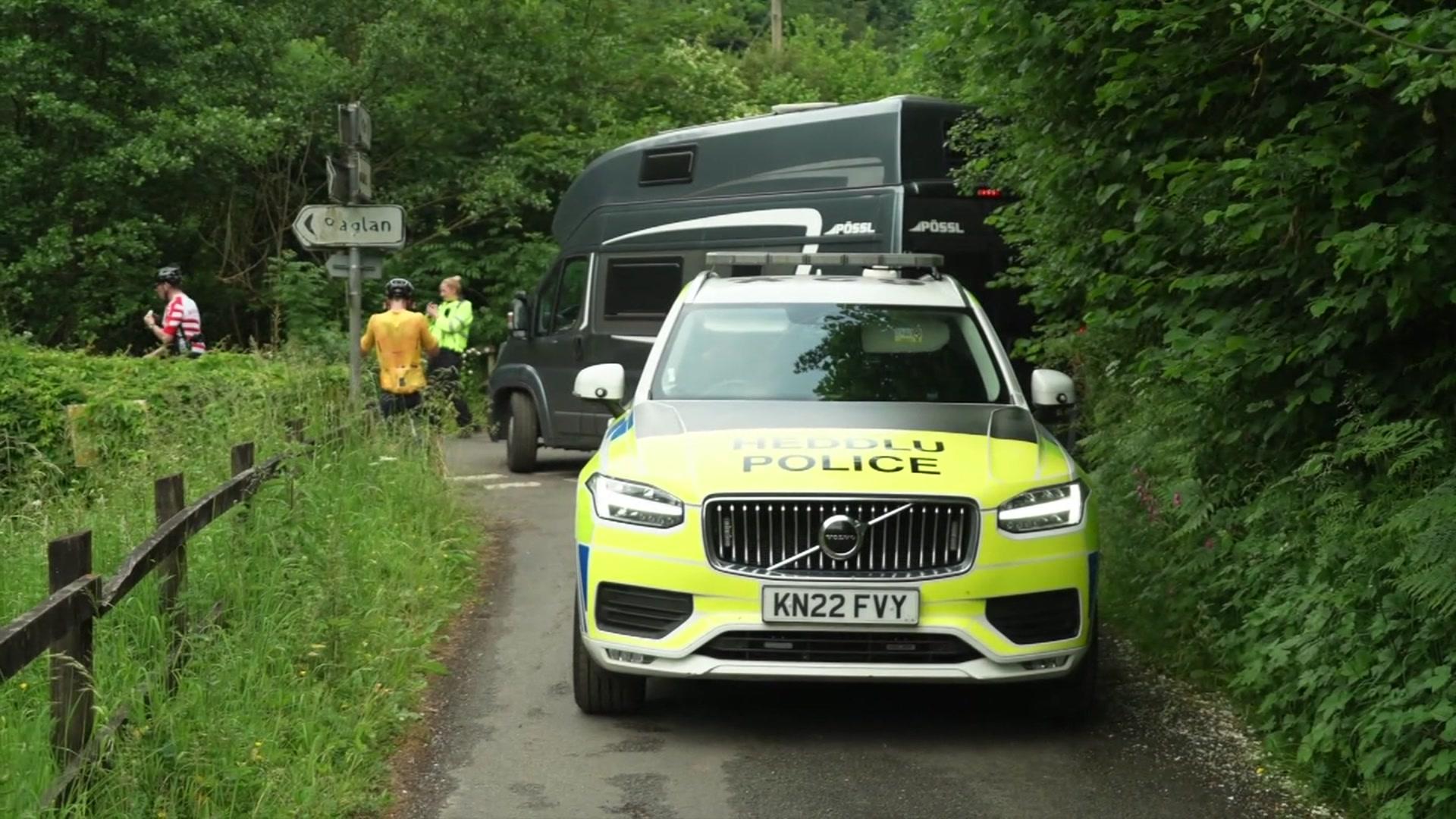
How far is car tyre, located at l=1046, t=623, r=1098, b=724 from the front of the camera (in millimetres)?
7489

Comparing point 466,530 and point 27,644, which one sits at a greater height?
point 27,644

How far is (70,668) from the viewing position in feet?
16.9

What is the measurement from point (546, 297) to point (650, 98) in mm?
17661

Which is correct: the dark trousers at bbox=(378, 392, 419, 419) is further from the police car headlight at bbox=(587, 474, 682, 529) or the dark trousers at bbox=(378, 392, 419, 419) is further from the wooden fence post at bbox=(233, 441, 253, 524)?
the police car headlight at bbox=(587, 474, 682, 529)

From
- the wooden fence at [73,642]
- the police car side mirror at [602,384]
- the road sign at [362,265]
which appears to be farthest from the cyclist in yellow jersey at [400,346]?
the wooden fence at [73,642]

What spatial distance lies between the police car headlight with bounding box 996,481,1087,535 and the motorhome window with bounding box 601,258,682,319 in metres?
10.3

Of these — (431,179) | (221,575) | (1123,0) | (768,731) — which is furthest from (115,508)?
(431,179)

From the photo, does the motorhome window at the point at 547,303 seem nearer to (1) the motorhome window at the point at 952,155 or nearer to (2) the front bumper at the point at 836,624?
(1) the motorhome window at the point at 952,155

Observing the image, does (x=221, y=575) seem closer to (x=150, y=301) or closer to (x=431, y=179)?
(x=150, y=301)

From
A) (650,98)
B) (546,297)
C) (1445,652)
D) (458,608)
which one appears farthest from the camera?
(650,98)

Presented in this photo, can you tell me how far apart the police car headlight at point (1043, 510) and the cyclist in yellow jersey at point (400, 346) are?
A: 9152 millimetres

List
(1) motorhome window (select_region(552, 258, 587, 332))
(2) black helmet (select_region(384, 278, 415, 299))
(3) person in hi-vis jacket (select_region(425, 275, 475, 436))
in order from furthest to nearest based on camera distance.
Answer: (3) person in hi-vis jacket (select_region(425, 275, 475, 436)) < (1) motorhome window (select_region(552, 258, 587, 332)) < (2) black helmet (select_region(384, 278, 415, 299))

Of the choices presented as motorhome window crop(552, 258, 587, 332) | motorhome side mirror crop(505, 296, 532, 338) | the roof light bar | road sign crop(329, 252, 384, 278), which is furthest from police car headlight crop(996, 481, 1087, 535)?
motorhome side mirror crop(505, 296, 532, 338)

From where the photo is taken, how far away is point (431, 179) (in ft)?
100
